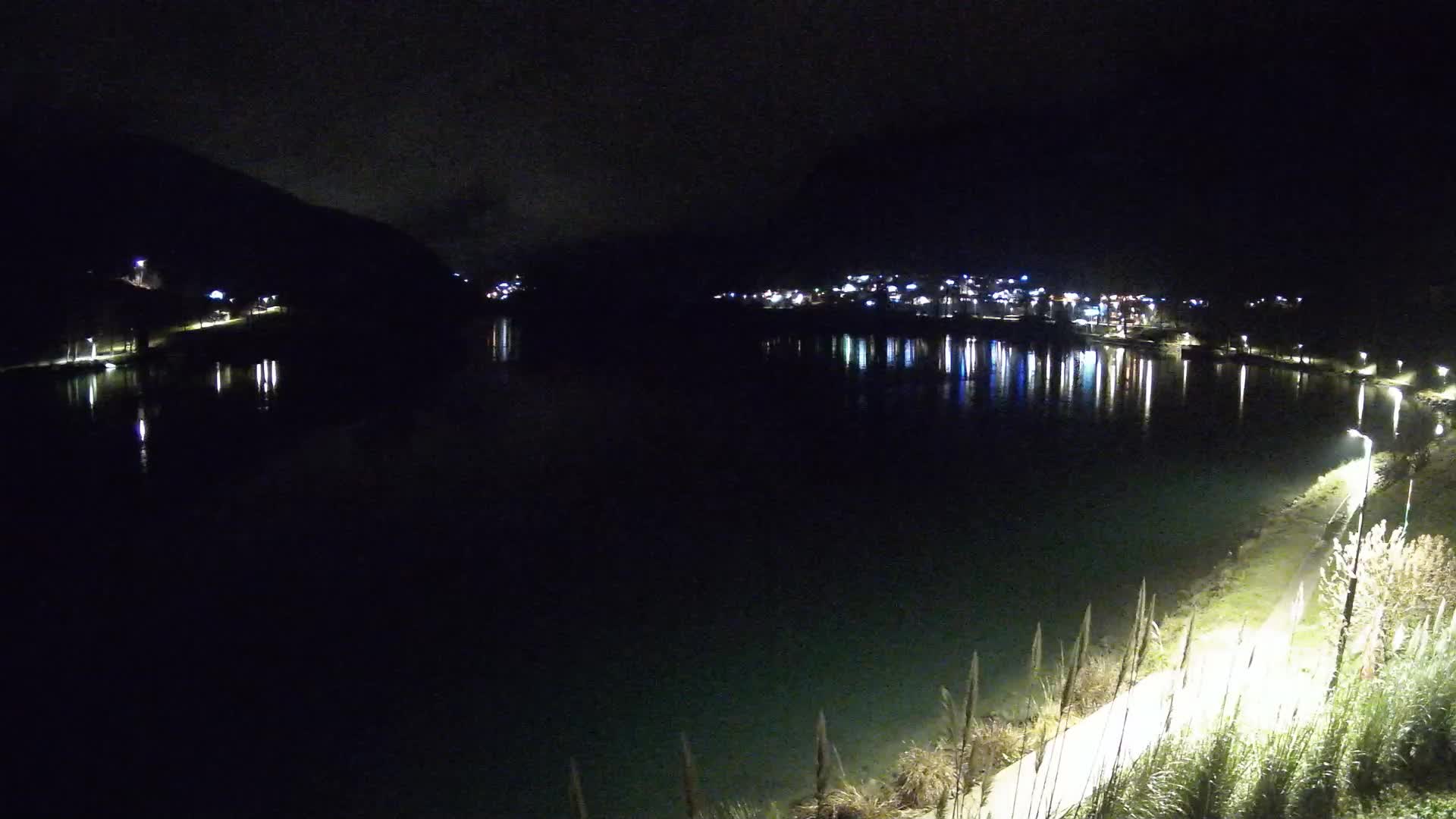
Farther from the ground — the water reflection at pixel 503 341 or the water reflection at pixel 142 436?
the water reflection at pixel 503 341

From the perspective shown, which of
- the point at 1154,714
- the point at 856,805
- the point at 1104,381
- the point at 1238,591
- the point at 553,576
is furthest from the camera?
the point at 1104,381

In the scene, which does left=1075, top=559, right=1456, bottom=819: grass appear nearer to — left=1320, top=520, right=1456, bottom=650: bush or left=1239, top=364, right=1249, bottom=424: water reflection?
left=1320, top=520, right=1456, bottom=650: bush

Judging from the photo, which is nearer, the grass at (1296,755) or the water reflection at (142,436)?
the grass at (1296,755)

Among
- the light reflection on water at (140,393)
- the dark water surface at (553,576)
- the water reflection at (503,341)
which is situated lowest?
the dark water surface at (553,576)

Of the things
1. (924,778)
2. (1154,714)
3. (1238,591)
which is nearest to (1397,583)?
(1154,714)

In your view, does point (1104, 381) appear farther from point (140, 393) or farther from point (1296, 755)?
point (140, 393)

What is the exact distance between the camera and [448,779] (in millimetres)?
8391

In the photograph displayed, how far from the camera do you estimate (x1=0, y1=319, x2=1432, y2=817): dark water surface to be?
889 centimetres

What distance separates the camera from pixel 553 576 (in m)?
15.4

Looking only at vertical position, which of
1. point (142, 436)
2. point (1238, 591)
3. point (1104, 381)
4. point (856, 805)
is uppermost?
point (1104, 381)

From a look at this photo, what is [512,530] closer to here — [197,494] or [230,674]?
[230,674]

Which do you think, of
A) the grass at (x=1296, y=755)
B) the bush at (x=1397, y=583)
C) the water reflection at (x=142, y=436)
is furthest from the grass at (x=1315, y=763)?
the water reflection at (x=142, y=436)

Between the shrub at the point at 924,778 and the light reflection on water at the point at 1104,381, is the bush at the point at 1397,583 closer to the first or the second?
the shrub at the point at 924,778

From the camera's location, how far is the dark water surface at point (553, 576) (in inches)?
350
